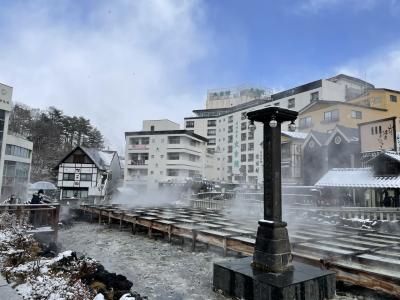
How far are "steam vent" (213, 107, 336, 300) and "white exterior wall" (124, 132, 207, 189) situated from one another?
47213mm

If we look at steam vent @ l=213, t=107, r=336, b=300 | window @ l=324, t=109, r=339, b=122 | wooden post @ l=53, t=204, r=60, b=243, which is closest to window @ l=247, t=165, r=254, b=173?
window @ l=324, t=109, r=339, b=122

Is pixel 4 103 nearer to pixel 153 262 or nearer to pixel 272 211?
pixel 153 262

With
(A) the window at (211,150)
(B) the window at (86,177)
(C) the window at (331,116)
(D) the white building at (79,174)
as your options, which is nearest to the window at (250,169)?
(A) the window at (211,150)

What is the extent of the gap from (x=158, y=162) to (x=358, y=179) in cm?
4000

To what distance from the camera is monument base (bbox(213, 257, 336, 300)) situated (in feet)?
18.2

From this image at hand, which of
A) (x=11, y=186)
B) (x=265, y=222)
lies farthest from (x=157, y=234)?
(x=11, y=186)

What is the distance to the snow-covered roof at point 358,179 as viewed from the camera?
59.3ft

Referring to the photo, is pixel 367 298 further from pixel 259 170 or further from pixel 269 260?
pixel 259 170

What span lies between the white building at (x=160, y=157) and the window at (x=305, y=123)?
2210 centimetres

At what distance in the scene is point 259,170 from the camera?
58.0 meters

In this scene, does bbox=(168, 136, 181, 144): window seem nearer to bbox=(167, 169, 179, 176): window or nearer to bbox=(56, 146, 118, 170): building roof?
bbox=(167, 169, 179, 176): window

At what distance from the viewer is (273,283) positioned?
5586mm

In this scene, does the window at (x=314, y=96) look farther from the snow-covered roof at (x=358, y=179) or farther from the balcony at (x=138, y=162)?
the balcony at (x=138, y=162)

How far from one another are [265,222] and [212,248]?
267 inches
